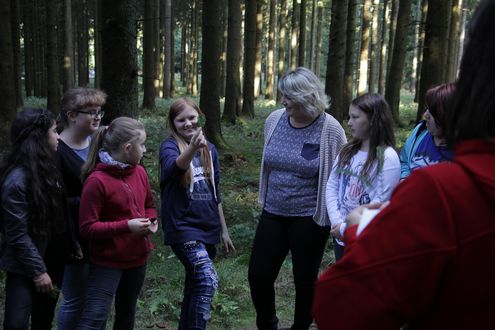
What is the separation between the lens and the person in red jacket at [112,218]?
347 centimetres

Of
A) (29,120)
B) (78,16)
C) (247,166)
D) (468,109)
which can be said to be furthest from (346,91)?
(78,16)

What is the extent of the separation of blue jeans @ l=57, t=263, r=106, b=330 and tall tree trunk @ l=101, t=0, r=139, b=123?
8.27ft

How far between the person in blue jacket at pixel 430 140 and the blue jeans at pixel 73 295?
2.46 m

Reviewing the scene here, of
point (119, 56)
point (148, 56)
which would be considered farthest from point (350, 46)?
point (119, 56)

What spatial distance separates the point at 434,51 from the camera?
9.17m

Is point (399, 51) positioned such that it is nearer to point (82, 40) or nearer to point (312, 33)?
point (312, 33)

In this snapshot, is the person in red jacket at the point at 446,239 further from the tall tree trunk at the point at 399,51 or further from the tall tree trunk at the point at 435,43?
the tall tree trunk at the point at 399,51

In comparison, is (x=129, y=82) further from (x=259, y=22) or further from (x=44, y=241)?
(x=259, y=22)

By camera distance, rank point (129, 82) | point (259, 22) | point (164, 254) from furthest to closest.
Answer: point (259, 22) < point (164, 254) < point (129, 82)

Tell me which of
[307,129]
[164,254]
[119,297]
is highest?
[307,129]

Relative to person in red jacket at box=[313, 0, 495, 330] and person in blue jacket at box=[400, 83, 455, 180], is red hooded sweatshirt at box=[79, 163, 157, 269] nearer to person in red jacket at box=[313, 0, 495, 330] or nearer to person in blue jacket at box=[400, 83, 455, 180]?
person in blue jacket at box=[400, 83, 455, 180]

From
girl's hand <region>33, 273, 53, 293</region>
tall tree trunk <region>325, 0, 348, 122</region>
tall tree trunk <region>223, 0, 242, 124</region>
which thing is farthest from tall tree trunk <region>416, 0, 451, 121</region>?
girl's hand <region>33, 273, 53, 293</region>

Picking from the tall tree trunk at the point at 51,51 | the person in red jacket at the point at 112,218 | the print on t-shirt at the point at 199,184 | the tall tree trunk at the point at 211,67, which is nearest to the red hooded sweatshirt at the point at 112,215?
the person in red jacket at the point at 112,218

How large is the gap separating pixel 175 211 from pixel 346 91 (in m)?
15.5
